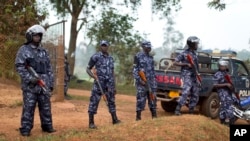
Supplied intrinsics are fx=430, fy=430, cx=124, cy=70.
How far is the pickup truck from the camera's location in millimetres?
10695

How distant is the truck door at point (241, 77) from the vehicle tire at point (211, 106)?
735 millimetres

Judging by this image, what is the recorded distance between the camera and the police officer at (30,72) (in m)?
6.91

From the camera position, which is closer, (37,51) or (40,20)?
(37,51)

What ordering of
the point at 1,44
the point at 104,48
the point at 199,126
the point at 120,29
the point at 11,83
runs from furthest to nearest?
the point at 120,29, the point at 11,83, the point at 1,44, the point at 104,48, the point at 199,126

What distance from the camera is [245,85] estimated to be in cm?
1145

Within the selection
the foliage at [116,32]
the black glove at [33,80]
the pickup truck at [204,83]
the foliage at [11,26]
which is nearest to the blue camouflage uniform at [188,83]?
the pickup truck at [204,83]

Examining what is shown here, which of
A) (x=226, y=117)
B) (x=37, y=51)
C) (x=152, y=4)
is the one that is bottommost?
(x=226, y=117)

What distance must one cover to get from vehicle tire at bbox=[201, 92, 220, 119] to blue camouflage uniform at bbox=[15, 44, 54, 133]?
15.7 feet

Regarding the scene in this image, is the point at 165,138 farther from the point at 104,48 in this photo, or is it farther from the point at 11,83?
the point at 11,83

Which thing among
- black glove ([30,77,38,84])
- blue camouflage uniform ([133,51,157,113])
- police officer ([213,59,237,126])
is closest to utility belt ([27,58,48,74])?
black glove ([30,77,38,84])

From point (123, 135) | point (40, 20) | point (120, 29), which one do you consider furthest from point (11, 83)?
point (123, 135)

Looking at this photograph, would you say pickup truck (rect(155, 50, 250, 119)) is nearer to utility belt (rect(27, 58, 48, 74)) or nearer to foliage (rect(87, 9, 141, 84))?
utility belt (rect(27, 58, 48, 74))

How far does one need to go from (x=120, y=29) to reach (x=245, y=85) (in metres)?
14.3

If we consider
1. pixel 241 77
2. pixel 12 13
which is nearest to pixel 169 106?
pixel 241 77
